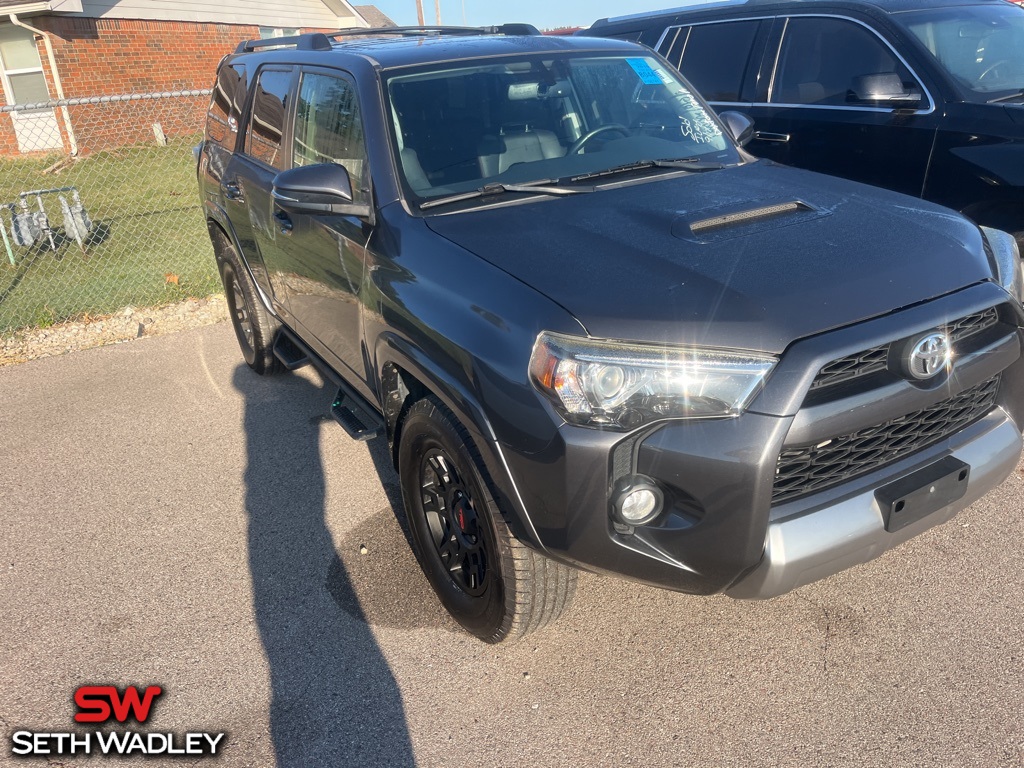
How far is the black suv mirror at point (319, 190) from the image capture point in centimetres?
301

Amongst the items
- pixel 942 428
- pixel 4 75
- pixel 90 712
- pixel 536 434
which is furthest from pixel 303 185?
pixel 4 75

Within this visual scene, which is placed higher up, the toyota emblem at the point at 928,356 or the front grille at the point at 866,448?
the toyota emblem at the point at 928,356

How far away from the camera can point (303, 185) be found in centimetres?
301

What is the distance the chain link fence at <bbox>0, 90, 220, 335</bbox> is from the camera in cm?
762

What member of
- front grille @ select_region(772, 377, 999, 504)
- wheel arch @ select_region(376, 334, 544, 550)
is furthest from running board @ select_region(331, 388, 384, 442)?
front grille @ select_region(772, 377, 999, 504)

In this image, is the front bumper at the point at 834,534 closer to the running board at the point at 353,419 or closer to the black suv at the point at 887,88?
the running board at the point at 353,419

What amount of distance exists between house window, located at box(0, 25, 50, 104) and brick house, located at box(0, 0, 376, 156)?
20mm

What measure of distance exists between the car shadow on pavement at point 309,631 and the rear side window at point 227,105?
1927 millimetres

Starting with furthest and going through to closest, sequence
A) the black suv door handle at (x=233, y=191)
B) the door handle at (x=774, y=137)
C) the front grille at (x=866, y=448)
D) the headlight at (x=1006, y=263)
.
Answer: the door handle at (x=774, y=137), the black suv door handle at (x=233, y=191), the headlight at (x=1006, y=263), the front grille at (x=866, y=448)

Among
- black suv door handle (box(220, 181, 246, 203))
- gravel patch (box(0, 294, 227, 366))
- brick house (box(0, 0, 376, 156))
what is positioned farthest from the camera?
brick house (box(0, 0, 376, 156))

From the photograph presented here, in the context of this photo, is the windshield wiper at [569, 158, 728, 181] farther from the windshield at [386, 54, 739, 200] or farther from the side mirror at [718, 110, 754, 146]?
the side mirror at [718, 110, 754, 146]

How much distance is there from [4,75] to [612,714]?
18.6 meters

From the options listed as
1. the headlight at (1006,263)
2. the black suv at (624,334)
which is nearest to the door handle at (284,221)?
the black suv at (624,334)

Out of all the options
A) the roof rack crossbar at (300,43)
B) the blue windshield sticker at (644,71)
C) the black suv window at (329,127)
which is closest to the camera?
the black suv window at (329,127)
